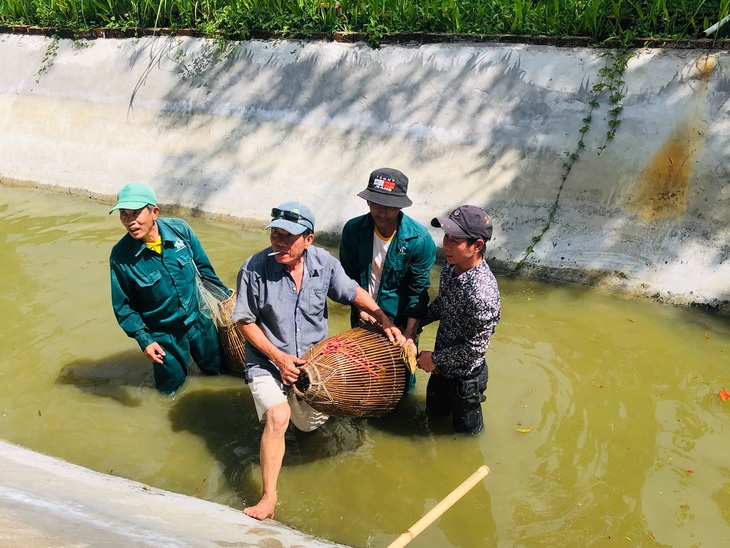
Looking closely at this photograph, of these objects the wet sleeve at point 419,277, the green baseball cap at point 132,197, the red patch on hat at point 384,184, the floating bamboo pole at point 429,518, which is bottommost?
the floating bamboo pole at point 429,518

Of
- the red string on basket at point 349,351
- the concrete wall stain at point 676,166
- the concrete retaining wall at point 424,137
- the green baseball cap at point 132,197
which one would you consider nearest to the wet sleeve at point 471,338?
the red string on basket at point 349,351

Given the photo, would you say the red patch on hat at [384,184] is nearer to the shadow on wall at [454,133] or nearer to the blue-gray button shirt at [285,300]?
the blue-gray button shirt at [285,300]

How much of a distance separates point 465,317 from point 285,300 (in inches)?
39.7

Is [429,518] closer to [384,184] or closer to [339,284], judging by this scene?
[339,284]

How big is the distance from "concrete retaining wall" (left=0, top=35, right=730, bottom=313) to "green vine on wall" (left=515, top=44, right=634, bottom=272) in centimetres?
4

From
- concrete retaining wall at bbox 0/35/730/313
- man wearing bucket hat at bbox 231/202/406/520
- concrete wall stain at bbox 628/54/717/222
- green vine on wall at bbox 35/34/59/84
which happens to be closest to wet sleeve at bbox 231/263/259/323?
man wearing bucket hat at bbox 231/202/406/520

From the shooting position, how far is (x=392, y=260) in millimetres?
4262

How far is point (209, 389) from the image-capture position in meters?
5.15

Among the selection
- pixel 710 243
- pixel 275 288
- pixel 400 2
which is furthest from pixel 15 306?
pixel 710 243

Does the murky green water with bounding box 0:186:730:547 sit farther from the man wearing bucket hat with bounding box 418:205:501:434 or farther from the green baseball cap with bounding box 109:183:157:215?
the green baseball cap with bounding box 109:183:157:215

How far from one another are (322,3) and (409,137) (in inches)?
79.6

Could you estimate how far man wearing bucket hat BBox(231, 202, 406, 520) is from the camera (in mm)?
3686

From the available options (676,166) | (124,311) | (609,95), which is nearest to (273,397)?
(124,311)

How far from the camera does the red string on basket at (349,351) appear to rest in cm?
388
